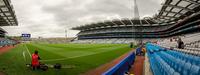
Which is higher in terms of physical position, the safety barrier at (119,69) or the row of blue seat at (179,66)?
the row of blue seat at (179,66)

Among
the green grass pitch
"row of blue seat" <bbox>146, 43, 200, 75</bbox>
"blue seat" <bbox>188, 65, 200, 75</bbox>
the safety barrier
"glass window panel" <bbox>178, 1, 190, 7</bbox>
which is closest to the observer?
"blue seat" <bbox>188, 65, 200, 75</bbox>

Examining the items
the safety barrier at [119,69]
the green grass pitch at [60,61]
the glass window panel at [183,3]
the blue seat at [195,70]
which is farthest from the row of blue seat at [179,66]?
the glass window panel at [183,3]

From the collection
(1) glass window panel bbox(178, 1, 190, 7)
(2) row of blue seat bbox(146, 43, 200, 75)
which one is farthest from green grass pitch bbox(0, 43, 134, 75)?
(1) glass window panel bbox(178, 1, 190, 7)

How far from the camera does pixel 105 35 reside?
12488 centimetres

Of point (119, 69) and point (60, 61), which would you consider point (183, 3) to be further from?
point (119, 69)

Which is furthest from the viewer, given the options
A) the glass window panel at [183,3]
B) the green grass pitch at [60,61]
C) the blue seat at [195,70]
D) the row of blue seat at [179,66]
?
the glass window panel at [183,3]

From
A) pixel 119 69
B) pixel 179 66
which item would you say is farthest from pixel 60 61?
pixel 179 66

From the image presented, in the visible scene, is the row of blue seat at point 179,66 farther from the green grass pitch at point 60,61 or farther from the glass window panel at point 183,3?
the glass window panel at point 183,3

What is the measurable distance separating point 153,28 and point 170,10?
67285 mm

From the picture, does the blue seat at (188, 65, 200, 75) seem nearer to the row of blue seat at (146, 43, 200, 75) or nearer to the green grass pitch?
the row of blue seat at (146, 43, 200, 75)

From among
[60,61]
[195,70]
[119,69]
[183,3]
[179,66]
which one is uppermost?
[183,3]

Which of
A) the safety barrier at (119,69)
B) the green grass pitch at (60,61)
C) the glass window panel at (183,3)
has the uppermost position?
the glass window panel at (183,3)

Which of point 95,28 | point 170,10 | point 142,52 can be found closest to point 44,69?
point 142,52

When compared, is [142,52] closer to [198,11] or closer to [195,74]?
[198,11]
